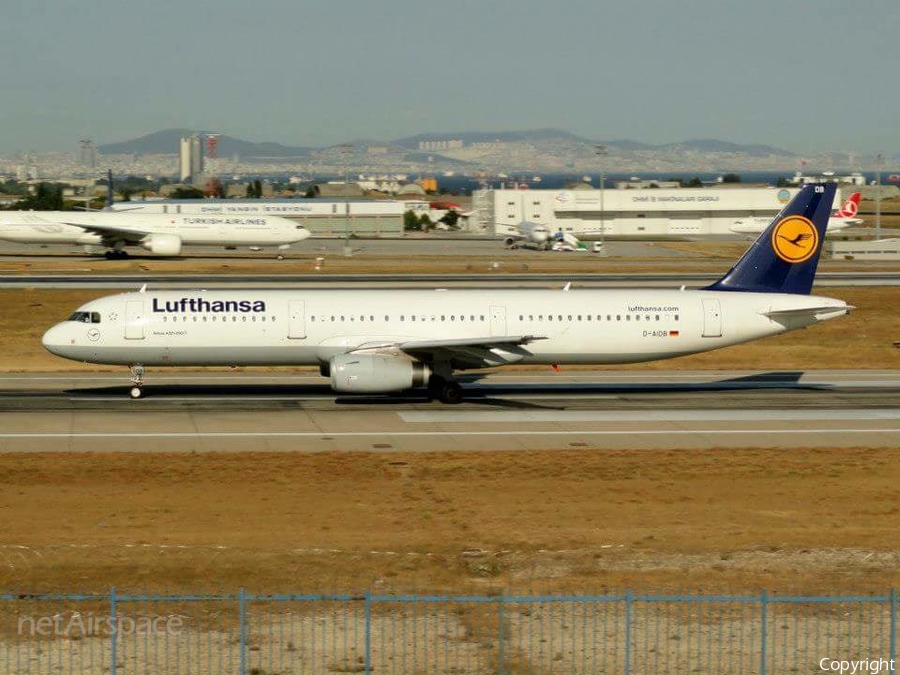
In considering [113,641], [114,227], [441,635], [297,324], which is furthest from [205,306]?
[114,227]

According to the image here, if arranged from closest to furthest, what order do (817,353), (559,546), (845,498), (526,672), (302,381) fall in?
(526,672), (559,546), (845,498), (302,381), (817,353)

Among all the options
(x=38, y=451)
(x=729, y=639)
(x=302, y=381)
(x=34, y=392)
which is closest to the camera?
(x=729, y=639)

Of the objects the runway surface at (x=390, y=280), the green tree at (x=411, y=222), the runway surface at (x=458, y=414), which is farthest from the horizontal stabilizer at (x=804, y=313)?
the green tree at (x=411, y=222)

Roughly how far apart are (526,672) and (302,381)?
32.1 metres

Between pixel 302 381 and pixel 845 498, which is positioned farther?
pixel 302 381

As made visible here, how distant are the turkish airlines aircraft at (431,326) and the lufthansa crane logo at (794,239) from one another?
0.05 meters

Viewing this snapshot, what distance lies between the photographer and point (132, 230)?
356 feet

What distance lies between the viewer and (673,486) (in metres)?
31.6

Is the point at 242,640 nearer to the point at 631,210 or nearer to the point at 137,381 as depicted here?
the point at 137,381

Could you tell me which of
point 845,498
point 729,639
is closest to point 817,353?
point 845,498

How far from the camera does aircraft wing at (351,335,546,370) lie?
41.5m

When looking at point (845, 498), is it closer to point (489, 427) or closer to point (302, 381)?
point (489, 427)

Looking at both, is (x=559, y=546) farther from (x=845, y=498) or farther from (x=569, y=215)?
(x=569, y=215)

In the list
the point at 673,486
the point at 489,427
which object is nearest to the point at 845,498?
the point at 673,486
